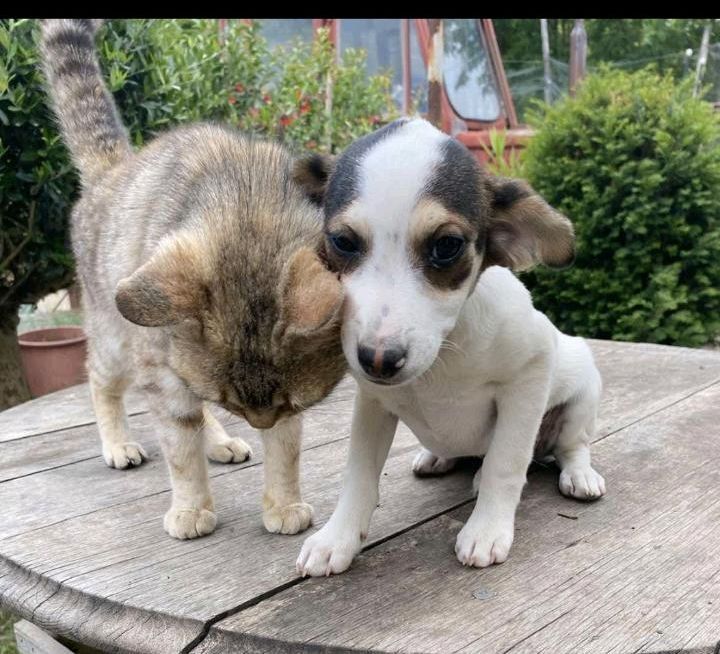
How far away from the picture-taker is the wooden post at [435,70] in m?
7.29

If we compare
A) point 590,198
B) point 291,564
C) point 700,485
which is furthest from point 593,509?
point 590,198

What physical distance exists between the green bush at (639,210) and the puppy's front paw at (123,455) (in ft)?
9.29

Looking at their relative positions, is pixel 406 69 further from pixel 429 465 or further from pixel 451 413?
pixel 451 413

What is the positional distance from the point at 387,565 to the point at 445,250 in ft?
2.24

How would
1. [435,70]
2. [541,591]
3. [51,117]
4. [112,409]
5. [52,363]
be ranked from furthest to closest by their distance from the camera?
[435,70] → [52,363] → [51,117] → [112,409] → [541,591]

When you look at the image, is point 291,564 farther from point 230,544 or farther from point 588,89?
point 588,89

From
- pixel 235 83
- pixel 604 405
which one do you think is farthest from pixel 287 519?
pixel 235 83

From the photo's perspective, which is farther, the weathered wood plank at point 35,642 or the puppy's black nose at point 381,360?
the weathered wood plank at point 35,642

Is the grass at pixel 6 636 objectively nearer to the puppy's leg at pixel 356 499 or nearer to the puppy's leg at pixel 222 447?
the puppy's leg at pixel 222 447

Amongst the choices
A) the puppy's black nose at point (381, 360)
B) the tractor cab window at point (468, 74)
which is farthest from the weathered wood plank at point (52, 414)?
the tractor cab window at point (468, 74)

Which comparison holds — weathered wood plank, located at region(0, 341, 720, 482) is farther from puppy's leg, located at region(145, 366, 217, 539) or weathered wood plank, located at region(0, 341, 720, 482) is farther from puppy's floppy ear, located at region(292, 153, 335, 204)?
puppy's floppy ear, located at region(292, 153, 335, 204)

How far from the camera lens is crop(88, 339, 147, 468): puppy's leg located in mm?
2307

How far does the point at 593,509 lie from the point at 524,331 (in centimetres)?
52

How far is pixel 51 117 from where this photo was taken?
338 centimetres
